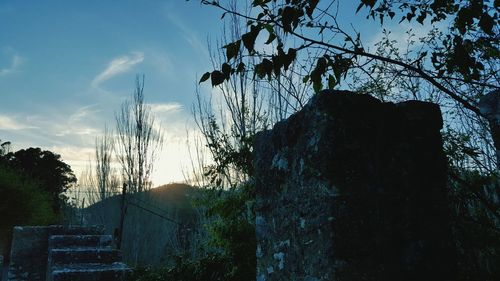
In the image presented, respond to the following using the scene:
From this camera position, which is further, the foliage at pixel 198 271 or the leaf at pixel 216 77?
the foliage at pixel 198 271

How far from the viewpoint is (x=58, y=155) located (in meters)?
20.9

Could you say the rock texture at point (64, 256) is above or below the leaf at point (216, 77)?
below

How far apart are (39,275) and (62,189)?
46.5ft

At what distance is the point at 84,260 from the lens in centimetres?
561

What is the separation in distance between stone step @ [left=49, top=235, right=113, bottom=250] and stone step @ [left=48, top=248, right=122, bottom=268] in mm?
459

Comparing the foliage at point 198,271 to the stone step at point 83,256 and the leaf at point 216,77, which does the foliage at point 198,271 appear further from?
the leaf at point 216,77

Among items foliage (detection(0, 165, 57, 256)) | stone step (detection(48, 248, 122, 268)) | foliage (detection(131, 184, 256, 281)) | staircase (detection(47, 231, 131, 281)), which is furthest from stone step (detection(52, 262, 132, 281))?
foliage (detection(0, 165, 57, 256))

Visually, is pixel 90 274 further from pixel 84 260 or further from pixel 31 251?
pixel 31 251

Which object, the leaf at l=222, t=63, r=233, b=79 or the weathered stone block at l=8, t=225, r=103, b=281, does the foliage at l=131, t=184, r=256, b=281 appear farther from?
the weathered stone block at l=8, t=225, r=103, b=281

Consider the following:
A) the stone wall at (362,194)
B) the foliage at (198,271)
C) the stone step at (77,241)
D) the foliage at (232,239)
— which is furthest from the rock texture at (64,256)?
the stone wall at (362,194)

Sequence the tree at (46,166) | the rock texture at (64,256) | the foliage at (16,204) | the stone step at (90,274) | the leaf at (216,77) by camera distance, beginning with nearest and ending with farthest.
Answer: the leaf at (216,77), the stone step at (90,274), the rock texture at (64,256), the foliage at (16,204), the tree at (46,166)

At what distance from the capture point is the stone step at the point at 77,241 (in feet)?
20.3

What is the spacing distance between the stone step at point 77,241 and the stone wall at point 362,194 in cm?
483

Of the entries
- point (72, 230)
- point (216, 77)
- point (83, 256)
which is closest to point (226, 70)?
point (216, 77)
